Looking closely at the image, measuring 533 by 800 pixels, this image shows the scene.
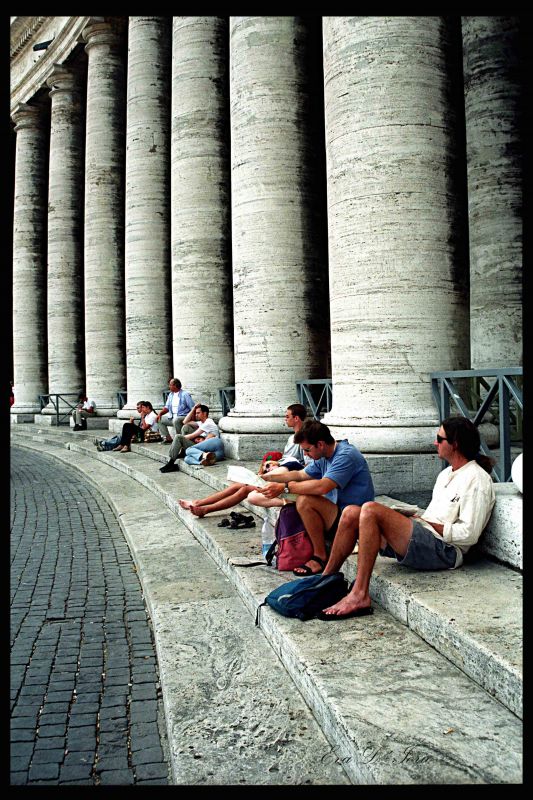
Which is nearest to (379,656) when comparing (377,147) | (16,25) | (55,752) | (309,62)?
(55,752)

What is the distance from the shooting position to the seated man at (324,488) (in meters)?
5.61

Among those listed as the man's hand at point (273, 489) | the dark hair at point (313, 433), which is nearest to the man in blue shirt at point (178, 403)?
the man's hand at point (273, 489)

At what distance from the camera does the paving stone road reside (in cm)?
351

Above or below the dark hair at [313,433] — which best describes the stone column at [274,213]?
above

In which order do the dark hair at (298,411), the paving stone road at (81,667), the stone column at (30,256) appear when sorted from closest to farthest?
the paving stone road at (81,667) < the dark hair at (298,411) < the stone column at (30,256)

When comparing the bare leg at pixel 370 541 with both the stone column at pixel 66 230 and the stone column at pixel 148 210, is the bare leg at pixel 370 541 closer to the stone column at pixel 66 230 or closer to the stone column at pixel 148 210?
the stone column at pixel 148 210

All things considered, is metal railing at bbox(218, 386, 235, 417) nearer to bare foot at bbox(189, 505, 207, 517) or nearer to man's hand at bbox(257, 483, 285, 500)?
bare foot at bbox(189, 505, 207, 517)

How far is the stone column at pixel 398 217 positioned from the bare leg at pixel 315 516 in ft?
6.91

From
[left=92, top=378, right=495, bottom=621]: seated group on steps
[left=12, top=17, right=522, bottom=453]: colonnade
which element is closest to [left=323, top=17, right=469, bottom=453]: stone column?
[left=12, top=17, right=522, bottom=453]: colonnade

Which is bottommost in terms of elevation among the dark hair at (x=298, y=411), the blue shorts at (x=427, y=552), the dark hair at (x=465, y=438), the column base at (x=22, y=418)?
the blue shorts at (x=427, y=552)

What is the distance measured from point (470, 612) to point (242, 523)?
4060 millimetres

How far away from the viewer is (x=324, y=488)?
558 centimetres

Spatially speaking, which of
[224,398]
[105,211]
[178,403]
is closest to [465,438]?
[178,403]

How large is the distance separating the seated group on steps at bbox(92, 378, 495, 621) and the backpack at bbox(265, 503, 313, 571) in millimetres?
53
